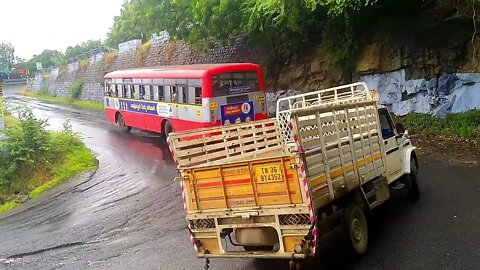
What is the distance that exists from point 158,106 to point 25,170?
5.31 m

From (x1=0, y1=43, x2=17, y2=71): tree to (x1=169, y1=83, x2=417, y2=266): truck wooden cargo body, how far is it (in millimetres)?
89439

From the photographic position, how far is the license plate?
220 inches

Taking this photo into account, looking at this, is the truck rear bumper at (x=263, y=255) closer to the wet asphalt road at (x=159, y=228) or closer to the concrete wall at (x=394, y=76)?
the wet asphalt road at (x=159, y=228)

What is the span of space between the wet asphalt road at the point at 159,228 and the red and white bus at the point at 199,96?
2703mm

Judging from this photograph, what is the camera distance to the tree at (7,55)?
8713 centimetres

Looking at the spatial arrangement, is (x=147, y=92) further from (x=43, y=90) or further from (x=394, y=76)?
(x=43, y=90)

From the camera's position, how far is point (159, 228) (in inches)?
351

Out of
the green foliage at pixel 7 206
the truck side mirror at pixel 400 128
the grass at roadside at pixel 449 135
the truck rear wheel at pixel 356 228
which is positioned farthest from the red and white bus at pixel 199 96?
the truck rear wheel at pixel 356 228

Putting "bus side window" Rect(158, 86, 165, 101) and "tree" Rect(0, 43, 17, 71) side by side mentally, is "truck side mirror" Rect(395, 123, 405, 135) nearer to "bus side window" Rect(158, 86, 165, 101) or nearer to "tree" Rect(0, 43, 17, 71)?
"bus side window" Rect(158, 86, 165, 101)

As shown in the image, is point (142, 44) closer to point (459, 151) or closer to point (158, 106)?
point (158, 106)

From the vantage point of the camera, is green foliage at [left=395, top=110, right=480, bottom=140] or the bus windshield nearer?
green foliage at [left=395, top=110, right=480, bottom=140]

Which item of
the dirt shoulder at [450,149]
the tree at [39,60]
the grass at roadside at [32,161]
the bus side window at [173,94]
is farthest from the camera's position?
the tree at [39,60]

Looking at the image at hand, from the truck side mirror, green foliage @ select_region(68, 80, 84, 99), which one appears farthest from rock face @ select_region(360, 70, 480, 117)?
green foliage @ select_region(68, 80, 84, 99)

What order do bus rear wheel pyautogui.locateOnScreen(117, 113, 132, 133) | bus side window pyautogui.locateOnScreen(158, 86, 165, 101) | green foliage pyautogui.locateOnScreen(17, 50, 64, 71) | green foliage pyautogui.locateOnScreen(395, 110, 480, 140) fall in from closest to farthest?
green foliage pyautogui.locateOnScreen(395, 110, 480, 140) < bus side window pyautogui.locateOnScreen(158, 86, 165, 101) < bus rear wheel pyautogui.locateOnScreen(117, 113, 132, 133) < green foliage pyautogui.locateOnScreen(17, 50, 64, 71)
